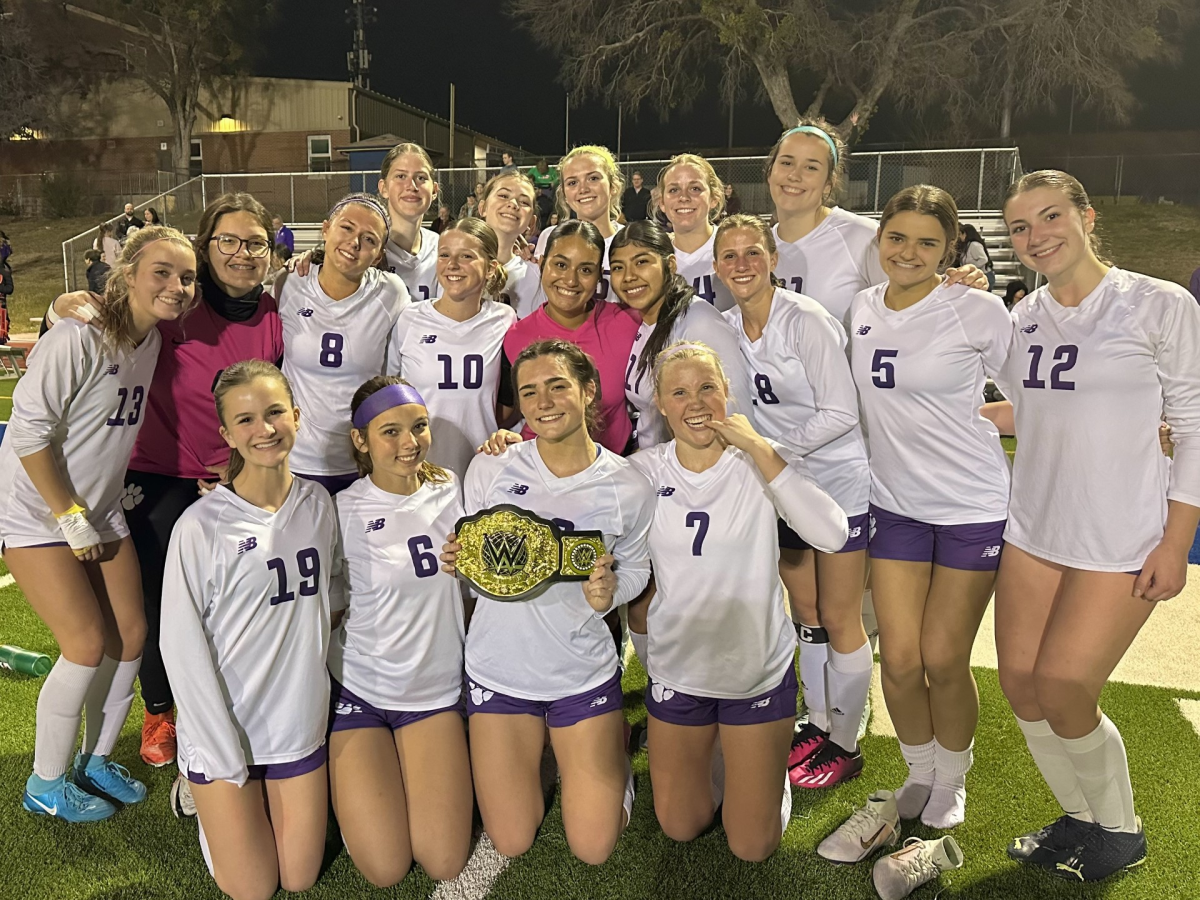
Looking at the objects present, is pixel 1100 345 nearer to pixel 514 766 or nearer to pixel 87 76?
pixel 514 766

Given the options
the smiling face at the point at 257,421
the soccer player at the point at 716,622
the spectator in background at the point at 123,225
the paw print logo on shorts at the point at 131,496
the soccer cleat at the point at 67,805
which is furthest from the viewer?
the spectator in background at the point at 123,225

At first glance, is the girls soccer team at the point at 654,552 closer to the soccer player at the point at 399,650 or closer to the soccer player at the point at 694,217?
the soccer player at the point at 399,650

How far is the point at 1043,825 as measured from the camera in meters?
3.28

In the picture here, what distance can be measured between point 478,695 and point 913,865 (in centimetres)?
156

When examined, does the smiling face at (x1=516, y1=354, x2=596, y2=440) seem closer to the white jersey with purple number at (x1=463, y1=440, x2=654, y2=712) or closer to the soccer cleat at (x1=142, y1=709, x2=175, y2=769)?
the white jersey with purple number at (x1=463, y1=440, x2=654, y2=712)

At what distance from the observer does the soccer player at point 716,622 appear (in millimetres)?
3006

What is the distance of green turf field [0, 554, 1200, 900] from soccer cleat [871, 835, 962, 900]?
0.24 feet

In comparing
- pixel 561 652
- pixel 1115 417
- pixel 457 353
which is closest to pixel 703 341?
pixel 457 353

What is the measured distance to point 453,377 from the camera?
3.71 metres

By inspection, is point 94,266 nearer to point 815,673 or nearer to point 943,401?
point 815,673

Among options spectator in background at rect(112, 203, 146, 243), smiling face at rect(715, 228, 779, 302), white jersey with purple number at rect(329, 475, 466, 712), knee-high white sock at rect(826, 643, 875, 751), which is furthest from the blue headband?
spectator in background at rect(112, 203, 146, 243)

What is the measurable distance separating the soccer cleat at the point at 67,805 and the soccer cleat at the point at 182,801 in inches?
9.2

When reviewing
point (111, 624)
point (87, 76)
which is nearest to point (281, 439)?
point (111, 624)

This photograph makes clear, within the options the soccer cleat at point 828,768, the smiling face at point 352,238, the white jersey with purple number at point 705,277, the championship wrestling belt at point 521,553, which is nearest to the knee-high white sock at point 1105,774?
the soccer cleat at point 828,768
